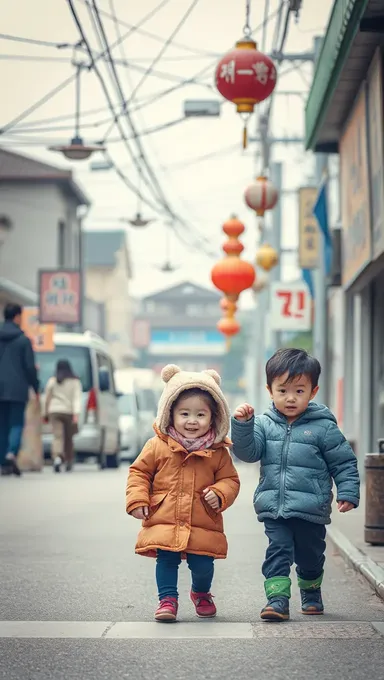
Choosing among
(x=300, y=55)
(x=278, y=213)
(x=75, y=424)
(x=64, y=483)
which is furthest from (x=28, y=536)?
(x=278, y=213)

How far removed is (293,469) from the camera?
630 centimetres

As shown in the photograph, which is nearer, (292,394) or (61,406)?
(292,394)

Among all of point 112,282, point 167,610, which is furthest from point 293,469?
point 112,282

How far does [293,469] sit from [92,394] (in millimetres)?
14809

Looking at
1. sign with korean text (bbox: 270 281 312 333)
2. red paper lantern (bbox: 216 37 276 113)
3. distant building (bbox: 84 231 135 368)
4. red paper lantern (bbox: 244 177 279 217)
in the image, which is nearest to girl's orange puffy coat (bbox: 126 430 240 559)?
red paper lantern (bbox: 216 37 276 113)

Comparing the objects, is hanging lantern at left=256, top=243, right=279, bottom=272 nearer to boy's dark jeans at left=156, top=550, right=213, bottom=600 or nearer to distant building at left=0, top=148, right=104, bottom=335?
boy's dark jeans at left=156, top=550, right=213, bottom=600

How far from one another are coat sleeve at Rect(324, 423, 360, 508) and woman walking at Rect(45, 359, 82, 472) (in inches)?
520

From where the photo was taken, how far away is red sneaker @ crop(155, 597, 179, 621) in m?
6.23

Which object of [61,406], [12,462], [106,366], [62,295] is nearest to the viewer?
[12,462]

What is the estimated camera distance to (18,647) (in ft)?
18.1

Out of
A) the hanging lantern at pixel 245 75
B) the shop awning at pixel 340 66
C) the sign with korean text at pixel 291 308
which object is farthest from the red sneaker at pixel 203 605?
the sign with korean text at pixel 291 308

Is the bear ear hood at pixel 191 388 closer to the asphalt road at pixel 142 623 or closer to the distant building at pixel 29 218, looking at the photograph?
the asphalt road at pixel 142 623

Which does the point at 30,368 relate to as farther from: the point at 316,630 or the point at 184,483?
the point at 316,630

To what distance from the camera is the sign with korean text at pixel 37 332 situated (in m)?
23.9
